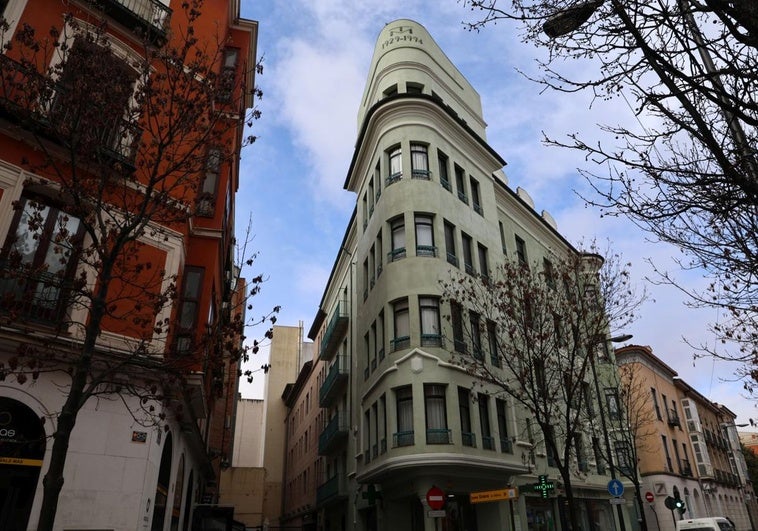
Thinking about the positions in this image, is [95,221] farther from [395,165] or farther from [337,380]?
[337,380]

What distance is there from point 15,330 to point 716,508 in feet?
170

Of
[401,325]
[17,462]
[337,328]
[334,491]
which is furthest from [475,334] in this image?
[17,462]

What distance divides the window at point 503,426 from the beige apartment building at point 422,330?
67 millimetres

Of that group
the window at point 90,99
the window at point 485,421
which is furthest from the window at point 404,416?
the window at point 90,99

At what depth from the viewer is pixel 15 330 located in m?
8.66

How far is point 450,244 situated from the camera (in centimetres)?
Answer: 2097

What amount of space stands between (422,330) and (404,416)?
318 centimetres

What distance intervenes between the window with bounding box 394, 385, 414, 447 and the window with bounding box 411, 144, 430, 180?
9.02 metres

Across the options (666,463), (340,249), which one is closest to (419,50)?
(340,249)

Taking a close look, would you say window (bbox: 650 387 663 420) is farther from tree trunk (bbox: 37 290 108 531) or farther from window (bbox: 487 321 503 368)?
tree trunk (bbox: 37 290 108 531)

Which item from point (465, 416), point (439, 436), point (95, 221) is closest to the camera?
point (95, 221)

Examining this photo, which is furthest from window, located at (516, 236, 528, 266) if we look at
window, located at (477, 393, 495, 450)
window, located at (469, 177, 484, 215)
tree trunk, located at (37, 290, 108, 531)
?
tree trunk, located at (37, 290, 108, 531)

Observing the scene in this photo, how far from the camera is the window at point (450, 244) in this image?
2045 cm

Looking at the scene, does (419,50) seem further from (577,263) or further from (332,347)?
(332,347)
